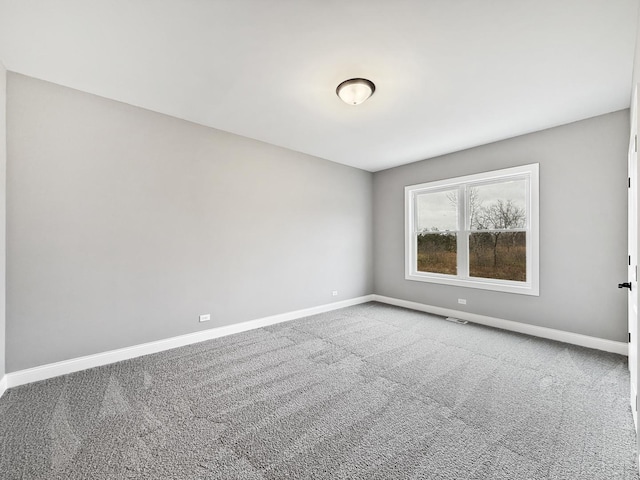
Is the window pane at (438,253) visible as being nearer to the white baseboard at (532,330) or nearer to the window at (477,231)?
the window at (477,231)

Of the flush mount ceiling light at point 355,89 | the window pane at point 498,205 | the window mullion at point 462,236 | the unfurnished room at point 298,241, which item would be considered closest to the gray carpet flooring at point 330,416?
the unfurnished room at point 298,241

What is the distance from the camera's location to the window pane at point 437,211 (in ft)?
16.0

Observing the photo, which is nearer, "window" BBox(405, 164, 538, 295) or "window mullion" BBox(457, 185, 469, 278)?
"window" BBox(405, 164, 538, 295)

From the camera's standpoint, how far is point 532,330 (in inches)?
151

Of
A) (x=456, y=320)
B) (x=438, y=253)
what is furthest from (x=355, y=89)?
(x=456, y=320)

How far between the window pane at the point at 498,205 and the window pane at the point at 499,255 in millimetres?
142

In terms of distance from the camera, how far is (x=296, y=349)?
3.36 metres

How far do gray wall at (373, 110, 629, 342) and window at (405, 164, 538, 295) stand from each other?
0.48 ft

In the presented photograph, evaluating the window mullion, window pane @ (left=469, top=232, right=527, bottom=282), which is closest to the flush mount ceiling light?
the window mullion

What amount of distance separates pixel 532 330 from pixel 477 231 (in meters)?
1.56

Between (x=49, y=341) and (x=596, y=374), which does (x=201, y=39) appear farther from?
(x=596, y=374)

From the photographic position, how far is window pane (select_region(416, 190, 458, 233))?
487 cm

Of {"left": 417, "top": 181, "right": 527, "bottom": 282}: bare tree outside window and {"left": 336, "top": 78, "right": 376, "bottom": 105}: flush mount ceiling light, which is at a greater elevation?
{"left": 336, "top": 78, "right": 376, "bottom": 105}: flush mount ceiling light

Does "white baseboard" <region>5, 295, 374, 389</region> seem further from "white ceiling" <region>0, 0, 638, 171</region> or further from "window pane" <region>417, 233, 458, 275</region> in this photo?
"white ceiling" <region>0, 0, 638, 171</region>
